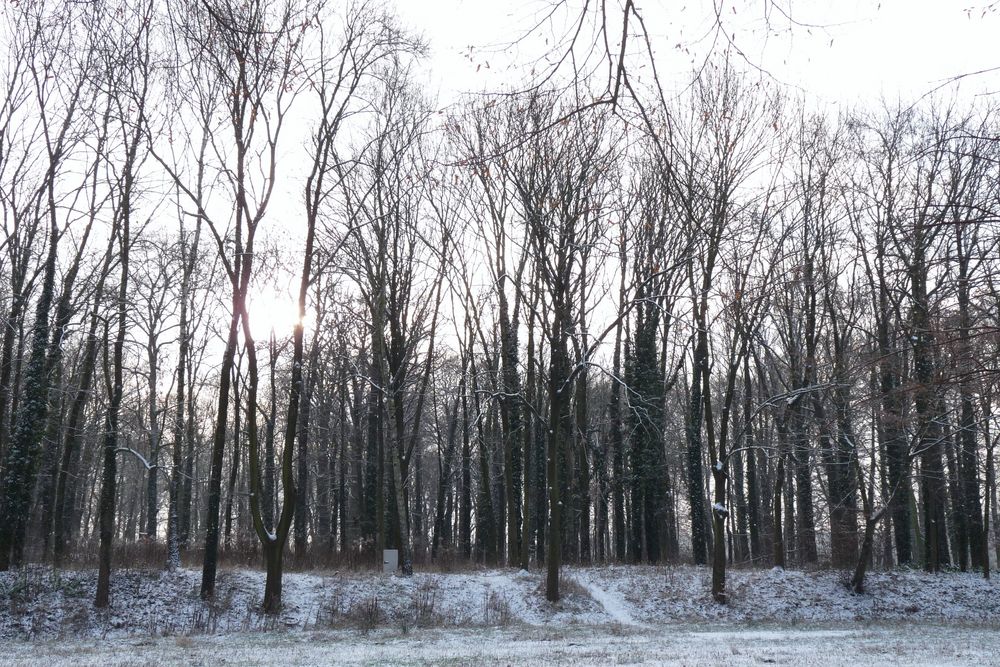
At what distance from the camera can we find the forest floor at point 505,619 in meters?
10.0

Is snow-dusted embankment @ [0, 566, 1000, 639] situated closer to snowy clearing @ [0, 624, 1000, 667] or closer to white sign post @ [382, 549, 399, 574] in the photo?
white sign post @ [382, 549, 399, 574]

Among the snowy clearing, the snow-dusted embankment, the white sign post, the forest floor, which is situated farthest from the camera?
the white sign post

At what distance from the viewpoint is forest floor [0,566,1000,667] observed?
10.0 metres

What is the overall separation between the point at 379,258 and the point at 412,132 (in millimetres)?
3739

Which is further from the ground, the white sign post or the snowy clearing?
the white sign post

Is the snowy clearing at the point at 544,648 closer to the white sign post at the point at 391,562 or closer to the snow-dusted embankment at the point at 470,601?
the snow-dusted embankment at the point at 470,601

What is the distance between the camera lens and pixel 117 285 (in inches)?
757

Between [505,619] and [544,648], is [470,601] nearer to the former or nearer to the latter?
[505,619]

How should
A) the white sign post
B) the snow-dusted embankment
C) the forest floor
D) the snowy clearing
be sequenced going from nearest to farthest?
the snowy clearing < the forest floor < the snow-dusted embankment < the white sign post

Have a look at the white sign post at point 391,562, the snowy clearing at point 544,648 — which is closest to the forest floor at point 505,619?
the snowy clearing at point 544,648

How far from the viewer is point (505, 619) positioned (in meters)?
15.9

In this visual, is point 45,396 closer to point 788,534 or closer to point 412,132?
point 412,132

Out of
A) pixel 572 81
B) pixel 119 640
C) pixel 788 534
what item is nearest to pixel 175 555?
pixel 119 640

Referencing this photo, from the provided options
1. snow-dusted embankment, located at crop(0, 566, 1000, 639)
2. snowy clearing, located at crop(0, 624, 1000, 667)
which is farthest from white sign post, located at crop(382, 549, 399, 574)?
snowy clearing, located at crop(0, 624, 1000, 667)
